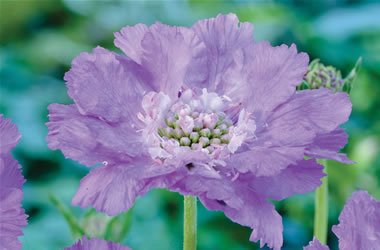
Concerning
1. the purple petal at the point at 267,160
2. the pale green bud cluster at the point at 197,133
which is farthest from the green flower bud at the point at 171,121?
the purple petal at the point at 267,160

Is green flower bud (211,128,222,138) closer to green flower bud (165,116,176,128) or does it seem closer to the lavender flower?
green flower bud (165,116,176,128)

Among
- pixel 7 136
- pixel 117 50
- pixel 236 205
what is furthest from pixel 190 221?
pixel 117 50

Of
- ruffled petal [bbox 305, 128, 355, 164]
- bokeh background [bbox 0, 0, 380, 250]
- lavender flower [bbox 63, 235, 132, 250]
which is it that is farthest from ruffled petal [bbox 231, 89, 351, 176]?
bokeh background [bbox 0, 0, 380, 250]

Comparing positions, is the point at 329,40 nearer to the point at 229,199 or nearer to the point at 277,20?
the point at 277,20

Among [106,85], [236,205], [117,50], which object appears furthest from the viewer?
[117,50]

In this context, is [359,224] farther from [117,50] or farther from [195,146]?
[117,50]

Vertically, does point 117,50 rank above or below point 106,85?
above

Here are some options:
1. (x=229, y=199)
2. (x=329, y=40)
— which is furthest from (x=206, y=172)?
(x=329, y=40)
